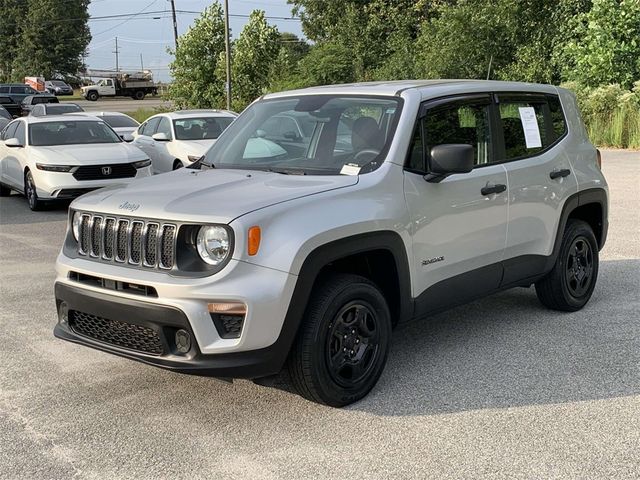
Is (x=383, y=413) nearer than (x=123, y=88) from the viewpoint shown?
Yes

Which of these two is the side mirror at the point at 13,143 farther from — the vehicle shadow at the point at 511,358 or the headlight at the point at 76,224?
the vehicle shadow at the point at 511,358

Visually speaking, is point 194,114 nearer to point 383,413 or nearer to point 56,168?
point 56,168

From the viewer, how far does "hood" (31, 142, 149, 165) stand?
38.9 feet

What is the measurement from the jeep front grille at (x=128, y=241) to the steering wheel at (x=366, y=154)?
1.29m

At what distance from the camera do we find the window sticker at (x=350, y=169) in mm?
4449

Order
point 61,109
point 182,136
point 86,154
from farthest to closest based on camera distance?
point 61,109, point 182,136, point 86,154

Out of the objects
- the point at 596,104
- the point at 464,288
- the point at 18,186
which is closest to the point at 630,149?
the point at 596,104

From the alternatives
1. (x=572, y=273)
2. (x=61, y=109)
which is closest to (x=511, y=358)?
(x=572, y=273)

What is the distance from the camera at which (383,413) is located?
418 centimetres

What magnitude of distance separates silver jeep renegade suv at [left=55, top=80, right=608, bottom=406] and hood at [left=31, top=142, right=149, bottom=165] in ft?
22.9

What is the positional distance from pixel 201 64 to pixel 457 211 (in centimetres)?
2810

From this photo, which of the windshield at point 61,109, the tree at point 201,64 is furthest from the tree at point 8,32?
the windshield at point 61,109

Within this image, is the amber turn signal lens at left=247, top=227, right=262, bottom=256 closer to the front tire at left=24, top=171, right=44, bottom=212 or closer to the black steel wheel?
the front tire at left=24, top=171, right=44, bottom=212

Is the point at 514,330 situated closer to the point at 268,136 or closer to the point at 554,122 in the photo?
the point at 554,122
